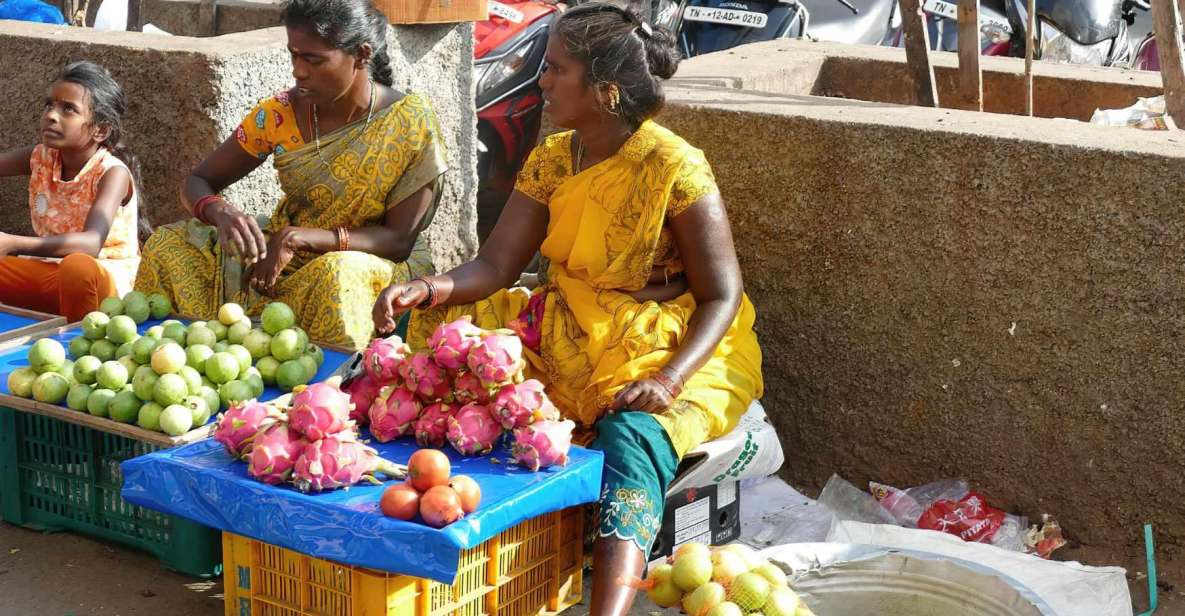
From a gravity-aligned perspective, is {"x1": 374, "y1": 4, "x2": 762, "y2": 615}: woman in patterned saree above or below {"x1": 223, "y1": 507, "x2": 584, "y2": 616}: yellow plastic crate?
above

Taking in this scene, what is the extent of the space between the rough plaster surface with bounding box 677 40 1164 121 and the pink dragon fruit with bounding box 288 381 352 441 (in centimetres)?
196

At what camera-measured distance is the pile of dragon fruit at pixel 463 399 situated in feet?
9.41

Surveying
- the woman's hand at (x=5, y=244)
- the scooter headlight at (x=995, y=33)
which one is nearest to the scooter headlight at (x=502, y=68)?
the woman's hand at (x=5, y=244)

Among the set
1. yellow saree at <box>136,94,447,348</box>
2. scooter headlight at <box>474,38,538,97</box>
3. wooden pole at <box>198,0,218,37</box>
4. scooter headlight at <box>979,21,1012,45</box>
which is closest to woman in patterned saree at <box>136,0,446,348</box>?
yellow saree at <box>136,94,447,348</box>

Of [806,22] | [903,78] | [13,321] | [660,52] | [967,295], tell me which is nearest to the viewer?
[660,52]

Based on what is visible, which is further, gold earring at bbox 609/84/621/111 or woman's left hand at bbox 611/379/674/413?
gold earring at bbox 609/84/621/111

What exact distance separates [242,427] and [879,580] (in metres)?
1.44

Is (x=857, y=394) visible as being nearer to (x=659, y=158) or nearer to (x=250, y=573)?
(x=659, y=158)

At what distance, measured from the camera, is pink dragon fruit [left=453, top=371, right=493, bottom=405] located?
2955 mm

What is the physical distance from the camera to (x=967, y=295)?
3.44m

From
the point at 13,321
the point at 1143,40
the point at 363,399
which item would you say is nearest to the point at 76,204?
the point at 13,321

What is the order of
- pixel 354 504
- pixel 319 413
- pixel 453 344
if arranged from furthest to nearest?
pixel 453 344 → pixel 319 413 → pixel 354 504

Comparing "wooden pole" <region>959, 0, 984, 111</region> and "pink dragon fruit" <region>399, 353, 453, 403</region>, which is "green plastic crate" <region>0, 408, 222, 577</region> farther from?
"wooden pole" <region>959, 0, 984, 111</region>

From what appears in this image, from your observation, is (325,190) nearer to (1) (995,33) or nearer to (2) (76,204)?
(2) (76,204)
